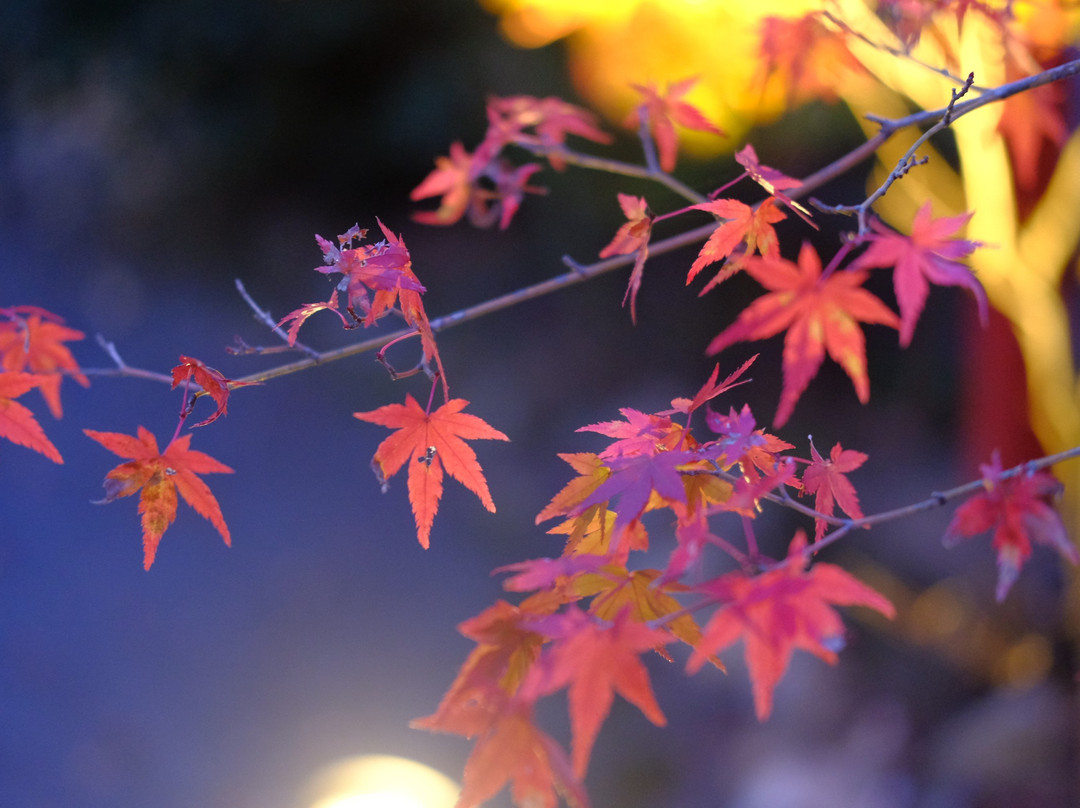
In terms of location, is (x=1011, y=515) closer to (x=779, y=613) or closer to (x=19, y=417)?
(x=779, y=613)

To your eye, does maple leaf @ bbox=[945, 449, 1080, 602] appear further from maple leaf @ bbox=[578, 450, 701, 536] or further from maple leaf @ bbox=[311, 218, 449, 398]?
maple leaf @ bbox=[311, 218, 449, 398]

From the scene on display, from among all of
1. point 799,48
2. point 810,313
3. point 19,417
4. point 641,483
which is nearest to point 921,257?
point 810,313

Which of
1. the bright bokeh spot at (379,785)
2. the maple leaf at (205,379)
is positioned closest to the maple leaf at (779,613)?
the maple leaf at (205,379)

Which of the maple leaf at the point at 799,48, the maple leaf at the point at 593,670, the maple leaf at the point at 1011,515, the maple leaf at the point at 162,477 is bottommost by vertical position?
the maple leaf at the point at 593,670

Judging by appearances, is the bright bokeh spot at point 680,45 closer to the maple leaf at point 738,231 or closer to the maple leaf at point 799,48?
the maple leaf at point 799,48

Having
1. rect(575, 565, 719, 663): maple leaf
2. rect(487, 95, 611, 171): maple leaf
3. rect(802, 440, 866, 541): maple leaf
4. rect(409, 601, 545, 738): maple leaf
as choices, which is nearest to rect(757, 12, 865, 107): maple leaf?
rect(487, 95, 611, 171): maple leaf

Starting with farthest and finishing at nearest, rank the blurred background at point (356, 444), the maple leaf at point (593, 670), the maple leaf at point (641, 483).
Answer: the blurred background at point (356, 444) < the maple leaf at point (641, 483) < the maple leaf at point (593, 670)

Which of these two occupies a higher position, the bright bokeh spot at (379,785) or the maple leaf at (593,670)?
the bright bokeh spot at (379,785)
